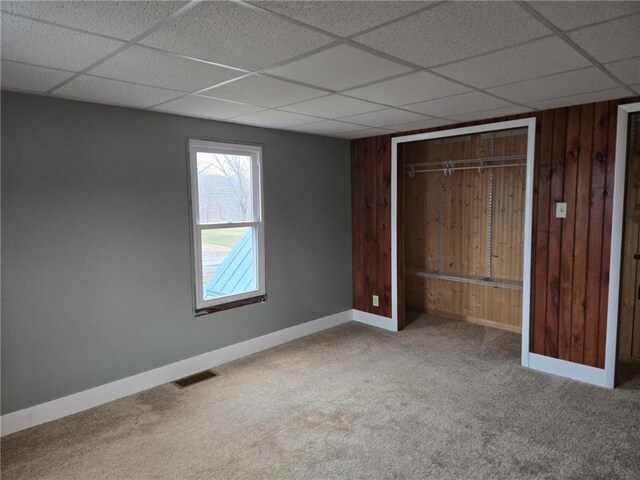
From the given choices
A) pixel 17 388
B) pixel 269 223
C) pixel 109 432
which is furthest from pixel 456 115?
pixel 17 388

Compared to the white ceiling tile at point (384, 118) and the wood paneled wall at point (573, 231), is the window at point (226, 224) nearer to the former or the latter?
the white ceiling tile at point (384, 118)

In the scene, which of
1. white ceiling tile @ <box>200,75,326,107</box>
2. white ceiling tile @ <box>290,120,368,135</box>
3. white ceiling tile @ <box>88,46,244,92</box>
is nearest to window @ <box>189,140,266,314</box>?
white ceiling tile @ <box>290,120,368,135</box>

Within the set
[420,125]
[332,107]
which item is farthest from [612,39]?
[420,125]

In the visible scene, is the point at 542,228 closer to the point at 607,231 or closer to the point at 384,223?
the point at 607,231

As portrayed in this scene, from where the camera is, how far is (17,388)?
279cm

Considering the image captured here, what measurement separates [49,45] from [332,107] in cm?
185

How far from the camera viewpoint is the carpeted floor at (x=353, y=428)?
2.38m

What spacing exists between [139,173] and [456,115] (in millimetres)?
2654

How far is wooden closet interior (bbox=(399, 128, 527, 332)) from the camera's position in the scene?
463cm

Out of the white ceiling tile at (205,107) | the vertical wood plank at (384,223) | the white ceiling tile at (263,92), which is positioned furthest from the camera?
the vertical wood plank at (384,223)

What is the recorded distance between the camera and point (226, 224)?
3.88 meters

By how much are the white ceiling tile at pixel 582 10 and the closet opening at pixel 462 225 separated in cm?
235

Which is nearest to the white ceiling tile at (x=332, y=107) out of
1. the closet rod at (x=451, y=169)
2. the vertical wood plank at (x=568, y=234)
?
the vertical wood plank at (x=568, y=234)

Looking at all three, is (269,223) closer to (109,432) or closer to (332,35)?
(109,432)
